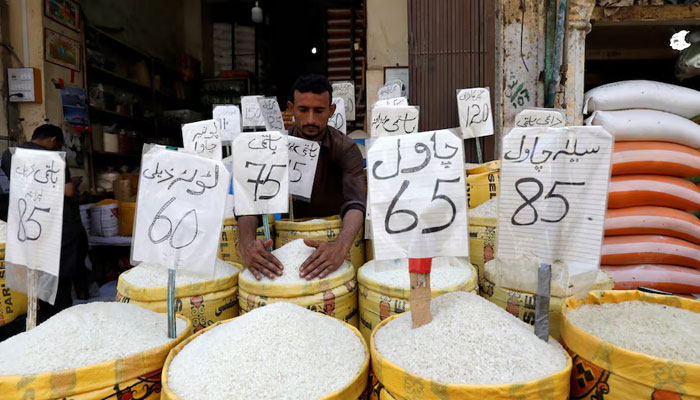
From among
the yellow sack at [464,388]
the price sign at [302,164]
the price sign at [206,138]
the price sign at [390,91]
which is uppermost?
the price sign at [390,91]

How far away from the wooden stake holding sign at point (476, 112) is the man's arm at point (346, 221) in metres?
1.12

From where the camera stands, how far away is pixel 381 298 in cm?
104

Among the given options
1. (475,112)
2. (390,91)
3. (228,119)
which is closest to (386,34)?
(390,91)

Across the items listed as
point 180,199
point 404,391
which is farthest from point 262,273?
point 404,391

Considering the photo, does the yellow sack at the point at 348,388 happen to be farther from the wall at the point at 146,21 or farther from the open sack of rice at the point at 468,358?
→ the wall at the point at 146,21

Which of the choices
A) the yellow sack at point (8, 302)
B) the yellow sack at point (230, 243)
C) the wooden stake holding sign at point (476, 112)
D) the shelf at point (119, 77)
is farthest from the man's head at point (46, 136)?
the wooden stake holding sign at point (476, 112)

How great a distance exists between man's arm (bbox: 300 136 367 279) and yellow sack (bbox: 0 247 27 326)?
1.39 metres

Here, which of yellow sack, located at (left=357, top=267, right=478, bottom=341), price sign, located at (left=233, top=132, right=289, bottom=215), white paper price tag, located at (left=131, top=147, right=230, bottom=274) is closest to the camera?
white paper price tag, located at (left=131, top=147, right=230, bottom=274)

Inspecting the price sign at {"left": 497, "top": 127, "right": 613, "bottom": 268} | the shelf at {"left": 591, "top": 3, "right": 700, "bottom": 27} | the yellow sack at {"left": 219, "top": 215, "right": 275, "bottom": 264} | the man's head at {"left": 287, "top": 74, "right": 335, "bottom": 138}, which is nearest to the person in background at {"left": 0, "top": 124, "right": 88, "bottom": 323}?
the yellow sack at {"left": 219, "top": 215, "right": 275, "bottom": 264}

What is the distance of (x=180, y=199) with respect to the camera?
0.91 m

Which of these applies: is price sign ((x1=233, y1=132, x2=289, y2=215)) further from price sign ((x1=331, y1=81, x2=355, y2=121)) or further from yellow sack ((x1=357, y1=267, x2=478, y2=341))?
price sign ((x1=331, y1=81, x2=355, y2=121))

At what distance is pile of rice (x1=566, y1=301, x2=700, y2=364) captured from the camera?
684 mm

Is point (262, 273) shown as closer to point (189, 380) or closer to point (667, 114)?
point (189, 380)

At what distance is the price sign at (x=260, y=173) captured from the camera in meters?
1.21
